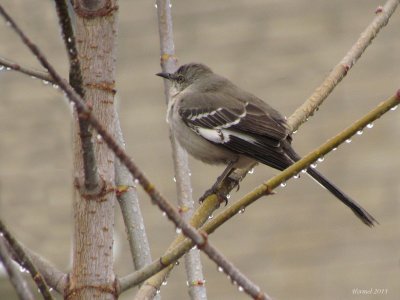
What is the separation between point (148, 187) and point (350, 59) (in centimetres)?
159

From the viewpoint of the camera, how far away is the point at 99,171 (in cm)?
224

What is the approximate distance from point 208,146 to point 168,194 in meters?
3.07

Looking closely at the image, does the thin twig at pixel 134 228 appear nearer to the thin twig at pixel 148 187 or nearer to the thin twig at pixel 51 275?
the thin twig at pixel 51 275

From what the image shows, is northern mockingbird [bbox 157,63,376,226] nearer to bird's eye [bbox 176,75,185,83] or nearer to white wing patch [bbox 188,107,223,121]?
white wing patch [bbox 188,107,223,121]

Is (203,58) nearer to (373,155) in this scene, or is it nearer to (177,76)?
(373,155)

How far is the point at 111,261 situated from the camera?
217cm

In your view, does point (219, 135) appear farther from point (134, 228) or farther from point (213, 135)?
point (134, 228)

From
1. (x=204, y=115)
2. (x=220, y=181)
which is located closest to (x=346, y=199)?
(x=220, y=181)

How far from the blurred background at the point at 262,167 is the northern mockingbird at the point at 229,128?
222cm

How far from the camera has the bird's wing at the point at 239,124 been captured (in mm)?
4047

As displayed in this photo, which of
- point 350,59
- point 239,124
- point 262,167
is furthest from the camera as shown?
point 262,167

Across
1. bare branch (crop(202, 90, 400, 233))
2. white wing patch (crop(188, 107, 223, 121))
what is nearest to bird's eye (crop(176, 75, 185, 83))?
white wing patch (crop(188, 107, 223, 121))

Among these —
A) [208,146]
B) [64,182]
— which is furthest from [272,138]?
[64,182]

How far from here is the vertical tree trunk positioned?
214 cm
